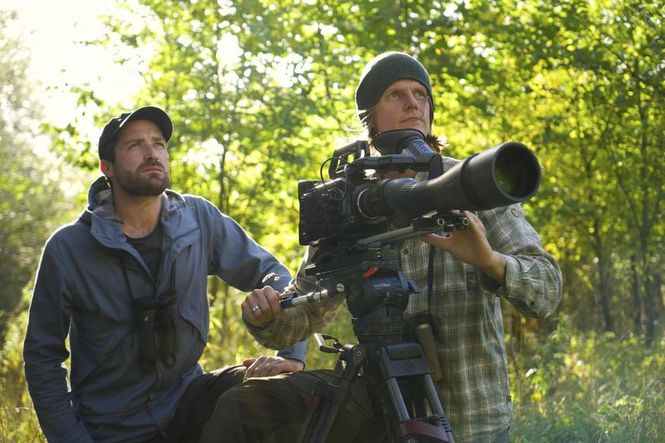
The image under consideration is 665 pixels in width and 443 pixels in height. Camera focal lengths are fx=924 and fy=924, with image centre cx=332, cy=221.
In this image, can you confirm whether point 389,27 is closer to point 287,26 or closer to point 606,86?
point 287,26

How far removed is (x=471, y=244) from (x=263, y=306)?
2.62ft

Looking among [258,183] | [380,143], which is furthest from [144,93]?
[380,143]

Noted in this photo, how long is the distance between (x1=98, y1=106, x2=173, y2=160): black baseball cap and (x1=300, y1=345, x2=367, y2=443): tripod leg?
184 cm

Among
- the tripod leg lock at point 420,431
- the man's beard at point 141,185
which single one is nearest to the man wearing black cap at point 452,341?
the tripod leg lock at point 420,431

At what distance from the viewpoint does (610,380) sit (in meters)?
6.13

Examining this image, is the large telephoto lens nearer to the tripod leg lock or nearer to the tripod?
the tripod

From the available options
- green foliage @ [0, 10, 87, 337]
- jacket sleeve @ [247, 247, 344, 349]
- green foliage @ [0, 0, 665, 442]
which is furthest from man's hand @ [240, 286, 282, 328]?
green foliage @ [0, 10, 87, 337]

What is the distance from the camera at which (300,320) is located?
3266 millimetres

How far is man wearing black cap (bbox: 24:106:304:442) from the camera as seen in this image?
143 inches

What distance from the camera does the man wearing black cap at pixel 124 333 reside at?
3641 millimetres

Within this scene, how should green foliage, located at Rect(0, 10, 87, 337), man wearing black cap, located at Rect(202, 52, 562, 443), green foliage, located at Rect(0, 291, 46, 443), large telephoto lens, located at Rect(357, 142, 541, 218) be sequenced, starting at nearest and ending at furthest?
large telephoto lens, located at Rect(357, 142, 541, 218) → man wearing black cap, located at Rect(202, 52, 562, 443) → green foliage, located at Rect(0, 291, 46, 443) → green foliage, located at Rect(0, 10, 87, 337)

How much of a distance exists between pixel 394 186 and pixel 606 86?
5748 mm

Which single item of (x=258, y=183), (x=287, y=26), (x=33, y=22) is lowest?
(x=258, y=183)

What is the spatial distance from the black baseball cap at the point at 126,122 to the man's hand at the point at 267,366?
3.70ft
